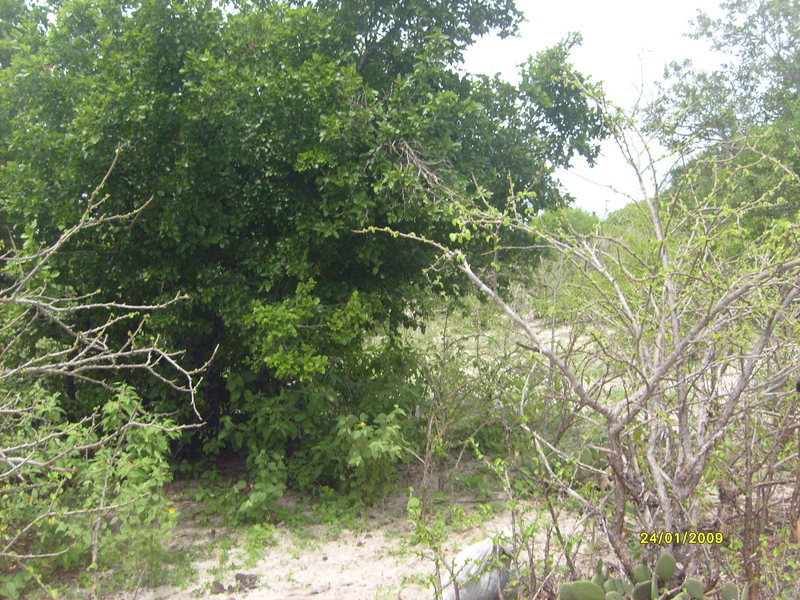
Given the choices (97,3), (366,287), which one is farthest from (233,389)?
(97,3)

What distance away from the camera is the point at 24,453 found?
13.9 feet

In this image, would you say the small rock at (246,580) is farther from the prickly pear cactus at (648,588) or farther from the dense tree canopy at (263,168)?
the prickly pear cactus at (648,588)

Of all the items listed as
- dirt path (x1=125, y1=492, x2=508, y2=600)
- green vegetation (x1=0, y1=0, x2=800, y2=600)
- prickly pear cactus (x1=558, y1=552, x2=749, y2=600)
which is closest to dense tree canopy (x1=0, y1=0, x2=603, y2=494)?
green vegetation (x1=0, y1=0, x2=800, y2=600)

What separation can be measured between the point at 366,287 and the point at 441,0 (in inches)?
105

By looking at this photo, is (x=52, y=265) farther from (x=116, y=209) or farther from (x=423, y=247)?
(x=423, y=247)

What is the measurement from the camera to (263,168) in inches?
236

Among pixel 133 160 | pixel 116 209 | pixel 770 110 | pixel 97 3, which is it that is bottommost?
pixel 116 209

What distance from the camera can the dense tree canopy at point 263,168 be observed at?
548cm
